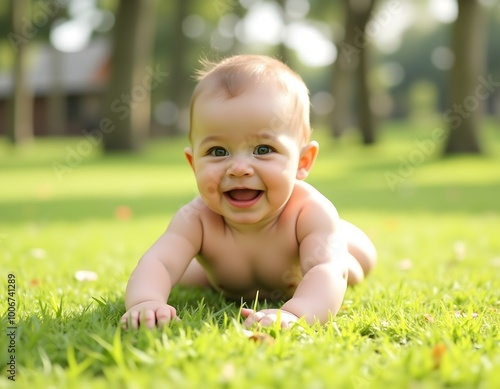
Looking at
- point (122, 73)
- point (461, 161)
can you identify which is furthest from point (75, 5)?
point (461, 161)

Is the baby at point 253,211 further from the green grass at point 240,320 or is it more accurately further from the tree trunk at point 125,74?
the tree trunk at point 125,74

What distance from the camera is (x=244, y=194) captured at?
250cm

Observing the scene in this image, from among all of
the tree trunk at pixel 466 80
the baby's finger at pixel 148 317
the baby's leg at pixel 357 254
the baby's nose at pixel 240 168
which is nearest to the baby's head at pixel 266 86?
the baby's nose at pixel 240 168

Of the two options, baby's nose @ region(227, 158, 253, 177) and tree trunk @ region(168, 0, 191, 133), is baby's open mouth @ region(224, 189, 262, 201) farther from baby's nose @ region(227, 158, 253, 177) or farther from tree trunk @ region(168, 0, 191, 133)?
tree trunk @ region(168, 0, 191, 133)

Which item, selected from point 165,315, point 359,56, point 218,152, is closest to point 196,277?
point 218,152

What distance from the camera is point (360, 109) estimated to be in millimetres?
20359

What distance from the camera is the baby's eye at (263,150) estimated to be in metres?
2.43

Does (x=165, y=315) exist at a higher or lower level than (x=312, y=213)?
lower

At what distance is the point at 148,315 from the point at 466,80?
13.4 metres

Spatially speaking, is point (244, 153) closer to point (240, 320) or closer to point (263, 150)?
point (263, 150)

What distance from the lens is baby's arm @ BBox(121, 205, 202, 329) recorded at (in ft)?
7.02

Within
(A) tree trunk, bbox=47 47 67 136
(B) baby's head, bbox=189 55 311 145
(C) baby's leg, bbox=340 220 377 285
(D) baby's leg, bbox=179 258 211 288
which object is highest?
(B) baby's head, bbox=189 55 311 145

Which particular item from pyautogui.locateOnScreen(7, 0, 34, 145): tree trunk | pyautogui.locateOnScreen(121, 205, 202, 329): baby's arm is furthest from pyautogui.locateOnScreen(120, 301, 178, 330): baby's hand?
pyautogui.locateOnScreen(7, 0, 34, 145): tree trunk

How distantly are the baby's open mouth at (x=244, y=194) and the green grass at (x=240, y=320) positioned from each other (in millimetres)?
→ 430
